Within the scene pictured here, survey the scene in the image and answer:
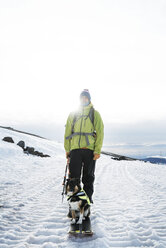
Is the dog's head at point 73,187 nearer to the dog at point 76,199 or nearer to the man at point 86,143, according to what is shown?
the dog at point 76,199

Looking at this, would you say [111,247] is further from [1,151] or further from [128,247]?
[1,151]

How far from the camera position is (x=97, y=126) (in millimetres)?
3953

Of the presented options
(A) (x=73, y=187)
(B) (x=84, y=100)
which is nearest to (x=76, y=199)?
(A) (x=73, y=187)

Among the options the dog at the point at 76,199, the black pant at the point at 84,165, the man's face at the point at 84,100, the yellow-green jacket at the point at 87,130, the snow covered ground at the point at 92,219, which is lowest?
the snow covered ground at the point at 92,219

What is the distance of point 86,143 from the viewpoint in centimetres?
379

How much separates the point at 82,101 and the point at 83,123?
0.61 meters

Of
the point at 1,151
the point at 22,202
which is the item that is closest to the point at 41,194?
the point at 22,202

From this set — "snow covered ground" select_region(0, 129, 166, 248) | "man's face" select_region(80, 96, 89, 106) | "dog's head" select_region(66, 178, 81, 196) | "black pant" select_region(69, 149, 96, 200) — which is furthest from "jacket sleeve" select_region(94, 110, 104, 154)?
"snow covered ground" select_region(0, 129, 166, 248)

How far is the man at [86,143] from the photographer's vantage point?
3822mm

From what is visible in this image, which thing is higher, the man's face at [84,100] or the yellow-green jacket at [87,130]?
the man's face at [84,100]

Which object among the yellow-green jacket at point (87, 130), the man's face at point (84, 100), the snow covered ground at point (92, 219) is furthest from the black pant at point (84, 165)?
the man's face at point (84, 100)

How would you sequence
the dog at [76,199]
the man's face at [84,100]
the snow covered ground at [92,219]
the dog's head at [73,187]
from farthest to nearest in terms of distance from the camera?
1. the man's face at [84,100]
2. the dog's head at [73,187]
3. the dog at [76,199]
4. the snow covered ground at [92,219]

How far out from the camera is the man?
382cm

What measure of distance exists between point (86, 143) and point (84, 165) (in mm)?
548
